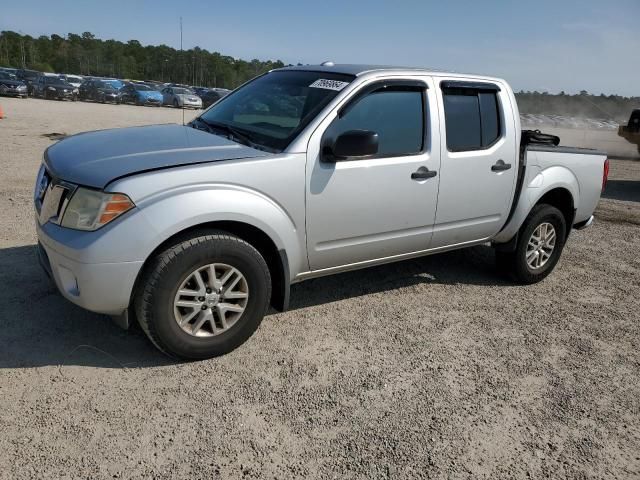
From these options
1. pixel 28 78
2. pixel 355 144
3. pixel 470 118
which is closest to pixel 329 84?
pixel 355 144

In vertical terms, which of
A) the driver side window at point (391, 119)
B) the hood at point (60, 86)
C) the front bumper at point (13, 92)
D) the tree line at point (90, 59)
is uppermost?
the tree line at point (90, 59)

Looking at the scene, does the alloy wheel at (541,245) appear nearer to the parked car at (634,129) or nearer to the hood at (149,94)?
the parked car at (634,129)

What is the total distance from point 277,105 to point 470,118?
1566 millimetres

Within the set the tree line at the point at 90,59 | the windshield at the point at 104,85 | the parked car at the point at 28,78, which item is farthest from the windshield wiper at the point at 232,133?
the tree line at the point at 90,59

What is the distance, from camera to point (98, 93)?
34781 millimetres

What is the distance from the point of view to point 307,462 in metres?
2.49

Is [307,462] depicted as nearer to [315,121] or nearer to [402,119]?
[315,121]

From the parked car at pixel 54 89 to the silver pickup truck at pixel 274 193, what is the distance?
110ft

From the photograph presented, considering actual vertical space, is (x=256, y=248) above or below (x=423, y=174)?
below

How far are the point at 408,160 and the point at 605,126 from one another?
3765cm

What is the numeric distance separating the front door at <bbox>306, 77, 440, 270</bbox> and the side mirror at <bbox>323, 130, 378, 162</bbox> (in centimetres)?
12

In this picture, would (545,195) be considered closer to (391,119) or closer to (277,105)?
(391,119)

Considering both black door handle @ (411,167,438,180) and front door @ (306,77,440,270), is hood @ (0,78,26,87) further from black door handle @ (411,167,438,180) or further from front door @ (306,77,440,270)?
black door handle @ (411,167,438,180)

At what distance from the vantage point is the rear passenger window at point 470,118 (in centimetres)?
409
